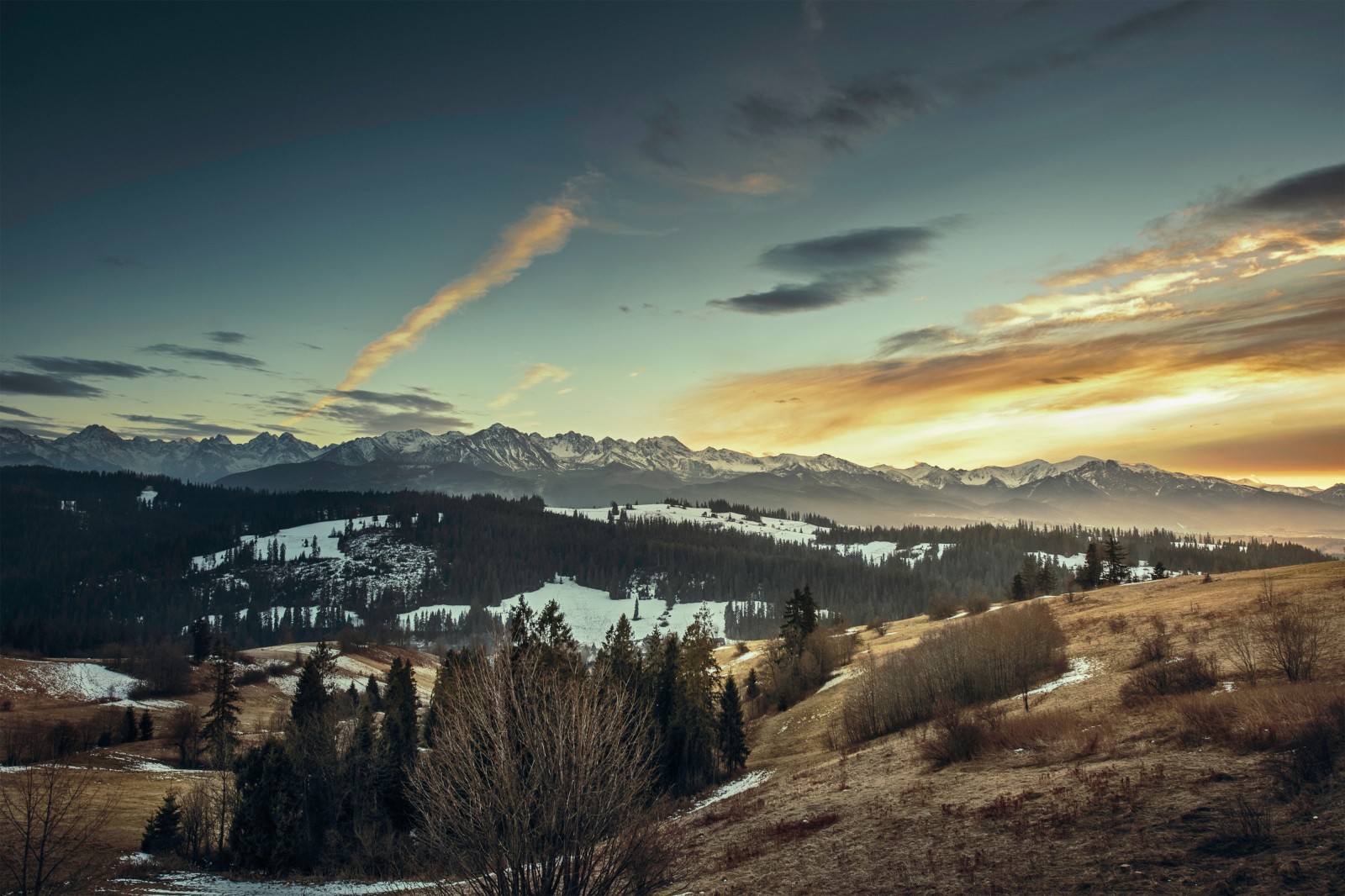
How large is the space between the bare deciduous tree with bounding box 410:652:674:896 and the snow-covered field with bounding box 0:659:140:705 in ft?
375

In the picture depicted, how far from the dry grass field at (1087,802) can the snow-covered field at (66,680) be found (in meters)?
71.7

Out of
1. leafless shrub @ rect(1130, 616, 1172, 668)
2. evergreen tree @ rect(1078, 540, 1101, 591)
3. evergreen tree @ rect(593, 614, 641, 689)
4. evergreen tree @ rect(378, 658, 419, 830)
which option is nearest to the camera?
leafless shrub @ rect(1130, 616, 1172, 668)

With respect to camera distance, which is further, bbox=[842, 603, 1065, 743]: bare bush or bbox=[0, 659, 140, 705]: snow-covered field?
bbox=[0, 659, 140, 705]: snow-covered field

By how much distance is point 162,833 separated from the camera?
39375mm

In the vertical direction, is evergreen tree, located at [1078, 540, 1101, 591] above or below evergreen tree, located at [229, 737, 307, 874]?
above

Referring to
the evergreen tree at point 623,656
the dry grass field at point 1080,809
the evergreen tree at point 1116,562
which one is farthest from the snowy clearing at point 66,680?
the evergreen tree at point 1116,562

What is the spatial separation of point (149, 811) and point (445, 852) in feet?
160

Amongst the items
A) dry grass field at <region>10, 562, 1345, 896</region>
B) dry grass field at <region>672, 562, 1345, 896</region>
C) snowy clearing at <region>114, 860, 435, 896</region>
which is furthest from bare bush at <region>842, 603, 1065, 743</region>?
snowy clearing at <region>114, 860, 435, 896</region>

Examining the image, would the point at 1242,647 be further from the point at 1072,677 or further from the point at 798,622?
the point at 798,622

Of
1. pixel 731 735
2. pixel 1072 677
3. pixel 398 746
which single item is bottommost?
pixel 731 735

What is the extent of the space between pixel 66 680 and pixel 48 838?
10114cm

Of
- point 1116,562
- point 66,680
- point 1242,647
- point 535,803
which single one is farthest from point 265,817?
point 1116,562

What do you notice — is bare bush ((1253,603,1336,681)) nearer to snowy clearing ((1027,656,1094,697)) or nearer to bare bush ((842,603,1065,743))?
snowy clearing ((1027,656,1094,697))

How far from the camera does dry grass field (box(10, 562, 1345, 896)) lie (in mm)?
14422
